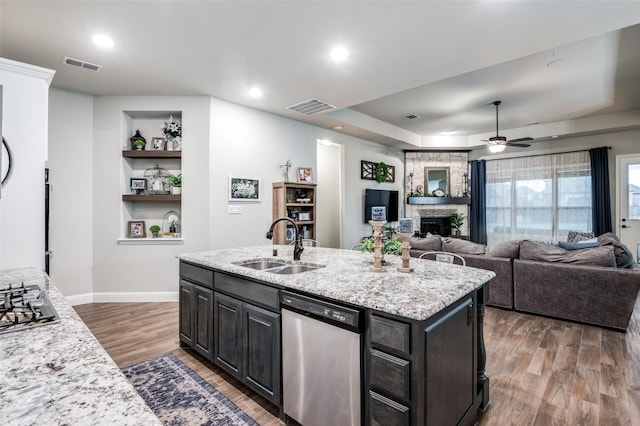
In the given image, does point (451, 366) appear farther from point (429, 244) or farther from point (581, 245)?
point (581, 245)

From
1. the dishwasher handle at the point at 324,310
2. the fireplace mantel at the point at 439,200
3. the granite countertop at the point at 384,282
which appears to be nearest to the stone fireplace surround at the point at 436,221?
the fireplace mantel at the point at 439,200

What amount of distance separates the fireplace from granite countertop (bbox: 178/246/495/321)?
572 cm

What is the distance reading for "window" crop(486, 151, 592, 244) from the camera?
6469 mm

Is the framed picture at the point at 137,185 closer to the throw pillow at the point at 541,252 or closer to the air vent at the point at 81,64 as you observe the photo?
the air vent at the point at 81,64

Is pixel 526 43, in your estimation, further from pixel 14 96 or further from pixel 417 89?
pixel 14 96

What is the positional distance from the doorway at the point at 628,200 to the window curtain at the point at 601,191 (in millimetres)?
170

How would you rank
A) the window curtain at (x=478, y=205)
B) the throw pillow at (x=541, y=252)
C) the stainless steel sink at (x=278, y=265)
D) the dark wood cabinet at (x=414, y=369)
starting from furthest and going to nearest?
the window curtain at (x=478, y=205), the throw pillow at (x=541, y=252), the stainless steel sink at (x=278, y=265), the dark wood cabinet at (x=414, y=369)

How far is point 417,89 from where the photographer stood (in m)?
4.55

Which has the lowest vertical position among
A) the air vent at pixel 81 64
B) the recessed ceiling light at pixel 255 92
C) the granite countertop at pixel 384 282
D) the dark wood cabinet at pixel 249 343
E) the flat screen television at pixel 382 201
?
the dark wood cabinet at pixel 249 343

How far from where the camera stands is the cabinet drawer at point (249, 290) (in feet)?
6.13

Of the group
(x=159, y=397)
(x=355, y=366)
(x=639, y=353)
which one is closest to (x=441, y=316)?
(x=355, y=366)

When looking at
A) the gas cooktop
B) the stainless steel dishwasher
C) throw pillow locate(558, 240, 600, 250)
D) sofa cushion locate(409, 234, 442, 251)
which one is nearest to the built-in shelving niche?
the gas cooktop

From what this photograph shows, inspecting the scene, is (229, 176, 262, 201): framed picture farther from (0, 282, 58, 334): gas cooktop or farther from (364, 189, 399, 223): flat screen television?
(0, 282, 58, 334): gas cooktop

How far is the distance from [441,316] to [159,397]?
1934 mm
